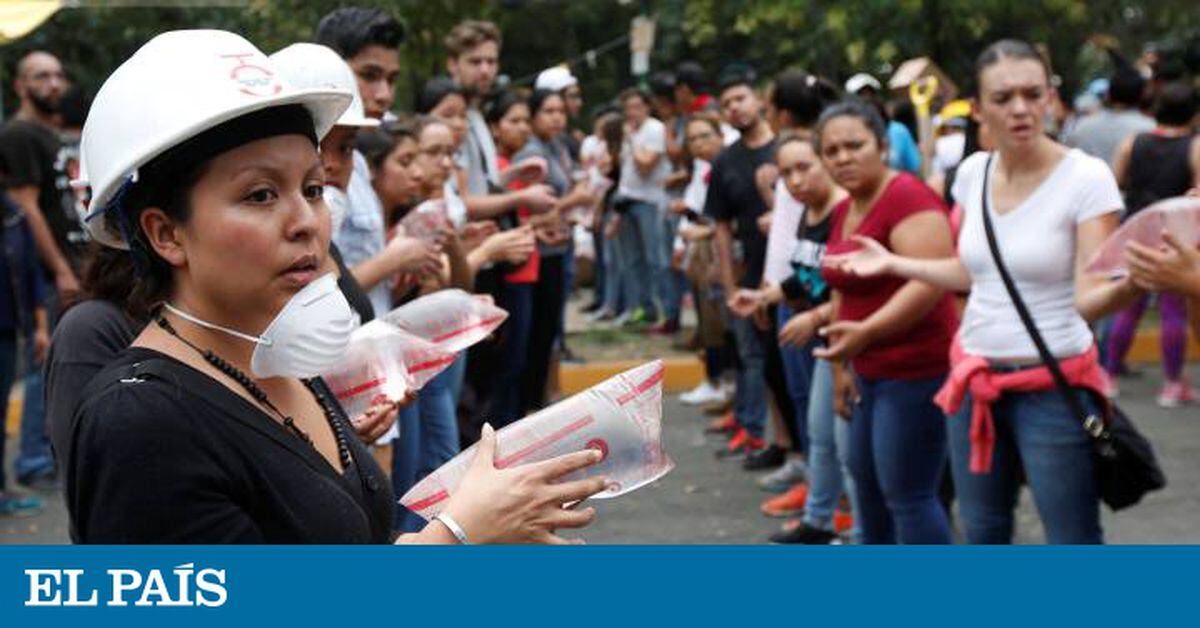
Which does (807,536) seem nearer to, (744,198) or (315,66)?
(744,198)

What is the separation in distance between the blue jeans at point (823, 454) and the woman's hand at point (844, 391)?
0.08 m

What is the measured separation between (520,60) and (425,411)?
26.5 metres

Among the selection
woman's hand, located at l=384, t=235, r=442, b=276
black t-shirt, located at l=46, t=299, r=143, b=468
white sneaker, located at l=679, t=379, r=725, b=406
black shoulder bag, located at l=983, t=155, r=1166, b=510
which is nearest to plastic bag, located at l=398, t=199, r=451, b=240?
woman's hand, located at l=384, t=235, r=442, b=276

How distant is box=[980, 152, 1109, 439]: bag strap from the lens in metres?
4.35

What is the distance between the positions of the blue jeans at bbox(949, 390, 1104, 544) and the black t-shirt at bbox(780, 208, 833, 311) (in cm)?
163

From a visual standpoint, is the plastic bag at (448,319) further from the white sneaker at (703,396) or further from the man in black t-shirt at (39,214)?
the white sneaker at (703,396)

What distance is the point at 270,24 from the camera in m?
13.2

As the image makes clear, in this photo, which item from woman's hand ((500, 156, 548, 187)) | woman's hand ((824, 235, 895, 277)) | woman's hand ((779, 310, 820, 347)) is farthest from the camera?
woman's hand ((500, 156, 548, 187))

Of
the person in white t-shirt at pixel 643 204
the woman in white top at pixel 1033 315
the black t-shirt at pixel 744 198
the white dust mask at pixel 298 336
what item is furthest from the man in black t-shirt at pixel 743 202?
the white dust mask at pixel 298 336

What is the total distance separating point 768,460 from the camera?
28.0 ft

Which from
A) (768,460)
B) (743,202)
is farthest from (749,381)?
(743,202)

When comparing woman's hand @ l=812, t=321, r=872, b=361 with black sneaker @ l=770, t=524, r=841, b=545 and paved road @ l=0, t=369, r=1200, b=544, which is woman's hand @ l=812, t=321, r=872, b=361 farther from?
paved road @ l=0, t=369, r=1200, b=544
